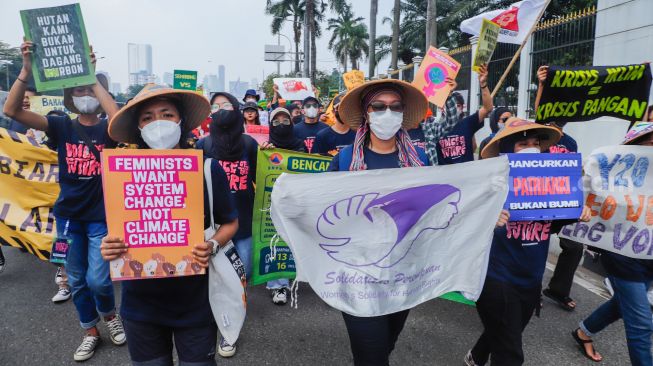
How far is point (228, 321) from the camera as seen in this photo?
211 cm

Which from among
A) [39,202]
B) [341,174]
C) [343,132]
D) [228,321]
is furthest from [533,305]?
[39,202]

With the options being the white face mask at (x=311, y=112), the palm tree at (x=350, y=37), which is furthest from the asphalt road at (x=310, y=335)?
the palm tree at (x=350, y=37)

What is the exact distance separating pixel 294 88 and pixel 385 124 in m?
9.27

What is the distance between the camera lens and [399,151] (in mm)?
2588

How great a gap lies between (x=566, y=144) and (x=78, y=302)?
4245mm

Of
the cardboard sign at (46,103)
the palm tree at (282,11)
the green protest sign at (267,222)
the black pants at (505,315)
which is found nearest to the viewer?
the black pants at (505,315)

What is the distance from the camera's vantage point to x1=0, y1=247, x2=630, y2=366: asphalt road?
3232mm

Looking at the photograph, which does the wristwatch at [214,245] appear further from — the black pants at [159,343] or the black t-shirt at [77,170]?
the black t-shirt at [77,170]

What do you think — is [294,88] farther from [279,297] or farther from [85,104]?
[85,104]

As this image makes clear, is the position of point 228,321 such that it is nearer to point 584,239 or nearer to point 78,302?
point 78,302

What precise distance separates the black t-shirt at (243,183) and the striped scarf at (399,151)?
165cm

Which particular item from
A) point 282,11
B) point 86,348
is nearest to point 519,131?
point 86,348

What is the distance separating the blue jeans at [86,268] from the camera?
3225mm

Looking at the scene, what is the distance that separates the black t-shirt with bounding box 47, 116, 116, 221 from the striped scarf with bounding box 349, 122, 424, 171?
198 centimetres
